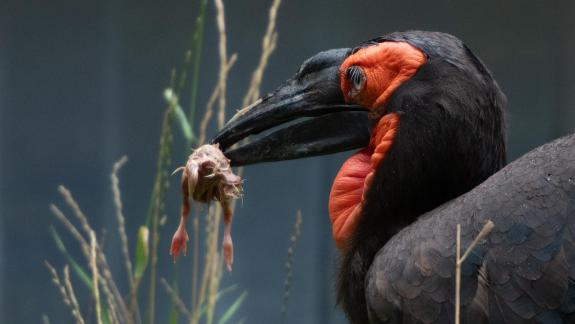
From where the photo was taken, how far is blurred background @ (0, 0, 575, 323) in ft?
12.6

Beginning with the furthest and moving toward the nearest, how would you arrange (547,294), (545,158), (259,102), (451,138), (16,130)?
(16,130) → (259,102) → (451,138) → (545,158) → (547,294)

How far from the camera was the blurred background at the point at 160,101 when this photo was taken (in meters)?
3.83

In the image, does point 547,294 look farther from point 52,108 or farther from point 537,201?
point 52,108

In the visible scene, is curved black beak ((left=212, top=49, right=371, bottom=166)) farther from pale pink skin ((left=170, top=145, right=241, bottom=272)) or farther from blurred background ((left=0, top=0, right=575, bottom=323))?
blurred background ((left=0, top=0, right=575, bottom=323))

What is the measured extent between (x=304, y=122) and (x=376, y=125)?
0.18 metres

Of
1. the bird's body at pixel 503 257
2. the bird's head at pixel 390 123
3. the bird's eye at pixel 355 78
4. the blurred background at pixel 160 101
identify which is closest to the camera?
the bird's body at pixel 503 257

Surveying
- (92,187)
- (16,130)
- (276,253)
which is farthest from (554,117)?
(16,130)

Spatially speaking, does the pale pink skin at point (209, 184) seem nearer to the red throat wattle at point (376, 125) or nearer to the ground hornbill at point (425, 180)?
the ground hornbill at point (425, 180)

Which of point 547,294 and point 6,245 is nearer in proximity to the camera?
point 547,294

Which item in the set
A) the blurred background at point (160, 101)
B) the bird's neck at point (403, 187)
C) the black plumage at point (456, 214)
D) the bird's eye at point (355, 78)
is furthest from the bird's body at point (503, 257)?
the blurred background at point (160, 101)

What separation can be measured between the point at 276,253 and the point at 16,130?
103cm

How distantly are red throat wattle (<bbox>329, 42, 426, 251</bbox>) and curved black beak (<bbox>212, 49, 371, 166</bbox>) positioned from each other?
39 mm

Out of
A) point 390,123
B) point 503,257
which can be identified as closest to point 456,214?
point 503,257

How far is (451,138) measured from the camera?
87.0 inches
